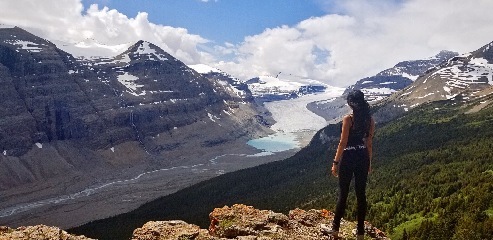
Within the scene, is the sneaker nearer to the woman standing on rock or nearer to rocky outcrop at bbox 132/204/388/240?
rocky outcrop at bbox 132/204/388/240

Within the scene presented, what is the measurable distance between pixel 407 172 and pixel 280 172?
73124 millimetres

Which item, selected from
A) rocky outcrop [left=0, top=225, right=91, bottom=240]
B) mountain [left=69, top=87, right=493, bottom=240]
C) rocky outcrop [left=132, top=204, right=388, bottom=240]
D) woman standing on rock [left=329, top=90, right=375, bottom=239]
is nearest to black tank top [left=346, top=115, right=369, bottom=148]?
woman standing on rock [left=329, top=90, right=375, bottom=239]

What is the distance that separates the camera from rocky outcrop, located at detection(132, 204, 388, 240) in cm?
2369

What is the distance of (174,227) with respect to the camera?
26.2 m

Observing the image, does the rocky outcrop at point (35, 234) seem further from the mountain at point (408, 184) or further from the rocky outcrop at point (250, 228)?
the mountain at point (408, 184)

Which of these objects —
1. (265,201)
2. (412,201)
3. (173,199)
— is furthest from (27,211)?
(412,201)

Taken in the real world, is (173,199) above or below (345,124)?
below

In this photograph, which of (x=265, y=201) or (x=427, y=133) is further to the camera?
(x=427, y=133)

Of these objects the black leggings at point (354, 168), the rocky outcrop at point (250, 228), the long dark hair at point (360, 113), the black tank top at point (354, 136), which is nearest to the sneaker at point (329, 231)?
the rocky outcrop at point (250, 228)

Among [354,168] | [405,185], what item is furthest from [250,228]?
[405,185]

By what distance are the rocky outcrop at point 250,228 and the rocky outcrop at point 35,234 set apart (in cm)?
405

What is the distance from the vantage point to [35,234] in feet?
79.1

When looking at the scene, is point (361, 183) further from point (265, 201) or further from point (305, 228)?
point (265, 201)

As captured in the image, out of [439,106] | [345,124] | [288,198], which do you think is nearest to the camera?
[345,124]
